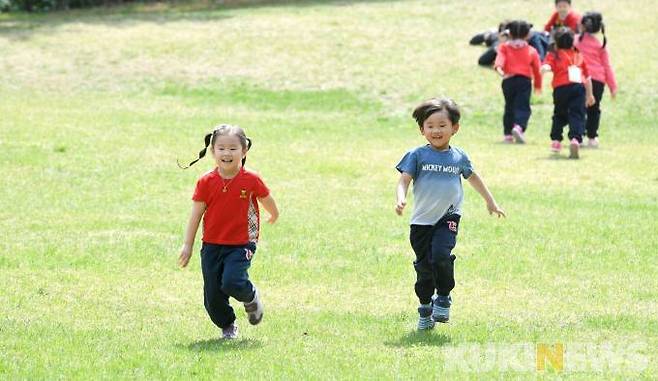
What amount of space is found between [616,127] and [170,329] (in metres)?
15.6

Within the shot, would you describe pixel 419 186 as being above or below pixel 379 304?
above

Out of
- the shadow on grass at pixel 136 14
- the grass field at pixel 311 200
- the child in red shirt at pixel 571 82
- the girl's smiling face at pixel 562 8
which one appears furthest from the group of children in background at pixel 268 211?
the shadow on grass at pixel 136 14

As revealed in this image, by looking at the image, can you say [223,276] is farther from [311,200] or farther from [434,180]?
[311,200]

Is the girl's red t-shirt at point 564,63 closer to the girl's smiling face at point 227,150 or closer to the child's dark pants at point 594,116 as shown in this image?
the child's dark pants at point 594,116

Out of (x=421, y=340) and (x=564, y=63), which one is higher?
(x=564, y=63)

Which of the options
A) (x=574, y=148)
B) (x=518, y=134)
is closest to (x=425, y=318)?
(x=574, y=148)

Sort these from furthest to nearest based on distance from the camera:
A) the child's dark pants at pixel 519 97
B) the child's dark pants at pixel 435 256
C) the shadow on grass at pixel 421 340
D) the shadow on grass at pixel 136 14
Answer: the shadow on grass at pixel 136 14
the child's dark pants at pixel 519 97
the child's dark pants at pixel 435 256
the shadow on grass at pixel 421 340

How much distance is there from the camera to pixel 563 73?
1858 cm

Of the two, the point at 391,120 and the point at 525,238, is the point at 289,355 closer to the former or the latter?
the point at 525,238

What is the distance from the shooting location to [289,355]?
7.72 m

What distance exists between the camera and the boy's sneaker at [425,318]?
8.55 meters

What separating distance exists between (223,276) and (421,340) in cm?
139

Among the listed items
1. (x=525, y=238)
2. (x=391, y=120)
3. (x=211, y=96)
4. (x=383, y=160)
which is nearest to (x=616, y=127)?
(x=391, y=120)

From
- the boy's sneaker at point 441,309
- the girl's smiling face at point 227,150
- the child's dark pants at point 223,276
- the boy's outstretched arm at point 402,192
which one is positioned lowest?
the boy's sneaker at point 441,309
